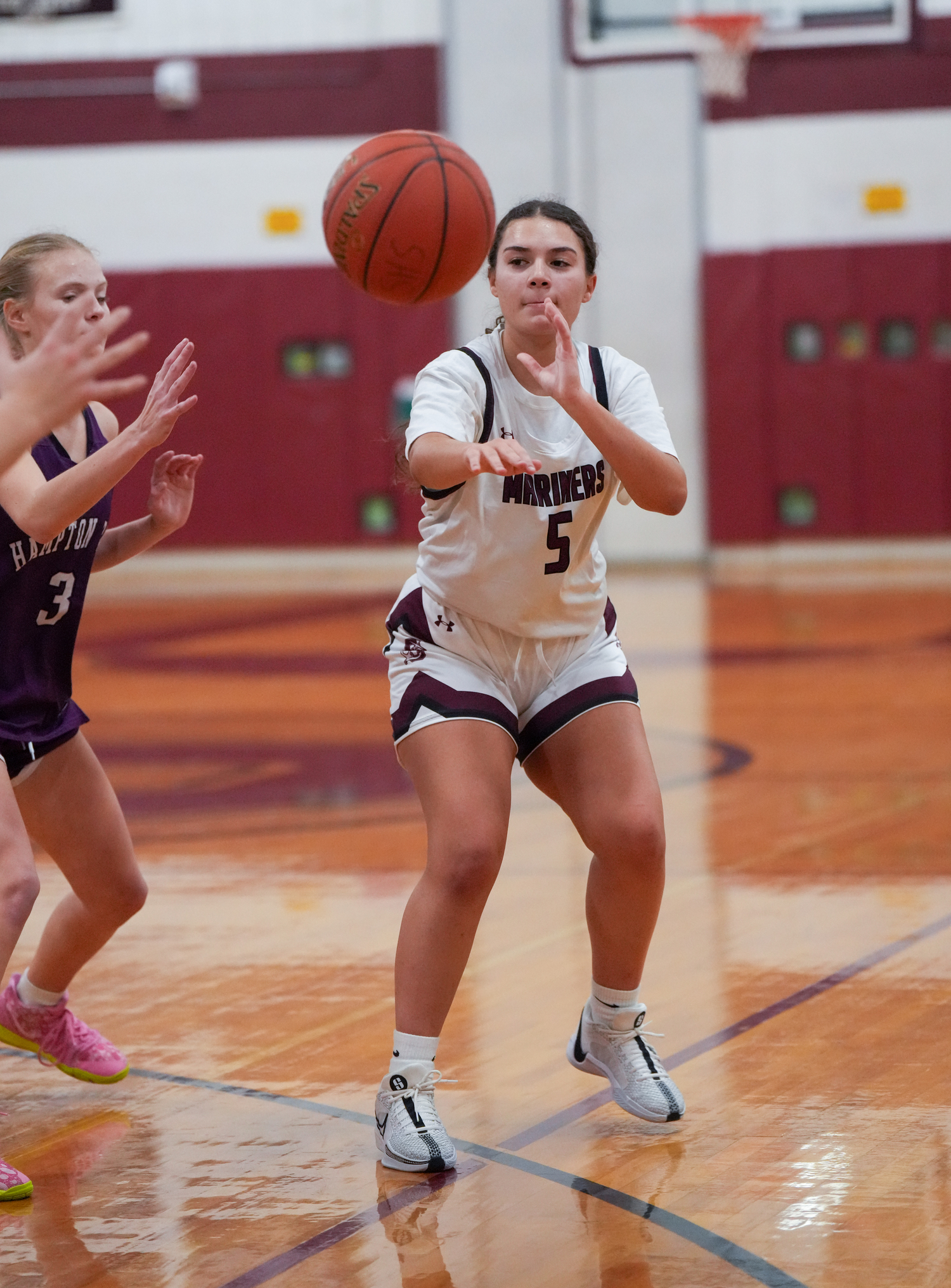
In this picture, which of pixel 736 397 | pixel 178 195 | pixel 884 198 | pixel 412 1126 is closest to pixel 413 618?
pixel 412 1126

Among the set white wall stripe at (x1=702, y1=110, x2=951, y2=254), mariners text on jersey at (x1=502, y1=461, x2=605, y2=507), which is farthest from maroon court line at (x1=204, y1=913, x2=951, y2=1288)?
white wall stripe at (x1=702, y1=110, x2=951, y2=254)

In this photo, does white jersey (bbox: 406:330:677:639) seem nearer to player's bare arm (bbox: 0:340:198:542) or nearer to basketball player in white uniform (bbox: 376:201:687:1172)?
basketball player in white uniform (bbox: 376:201:687:1172)

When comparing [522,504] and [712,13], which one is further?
[712,13]

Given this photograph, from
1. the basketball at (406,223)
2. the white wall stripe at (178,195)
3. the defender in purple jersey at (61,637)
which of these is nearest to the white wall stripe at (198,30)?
the white wall stripe at (178,195)

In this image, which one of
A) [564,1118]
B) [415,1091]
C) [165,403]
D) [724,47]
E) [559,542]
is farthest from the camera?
[724,47]

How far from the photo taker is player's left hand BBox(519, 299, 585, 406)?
10.2 ft

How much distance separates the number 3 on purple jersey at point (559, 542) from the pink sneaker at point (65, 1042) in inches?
54.0

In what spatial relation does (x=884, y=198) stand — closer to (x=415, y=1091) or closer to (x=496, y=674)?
(x=496, y=674)

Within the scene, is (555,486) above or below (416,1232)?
above

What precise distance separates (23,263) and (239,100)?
13813mm

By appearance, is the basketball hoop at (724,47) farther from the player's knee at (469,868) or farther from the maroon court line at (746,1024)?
the player's knee at (469,868)

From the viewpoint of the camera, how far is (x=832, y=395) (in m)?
16.0

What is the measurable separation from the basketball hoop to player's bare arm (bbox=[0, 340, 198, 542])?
44.3ft

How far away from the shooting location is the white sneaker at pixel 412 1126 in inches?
125
